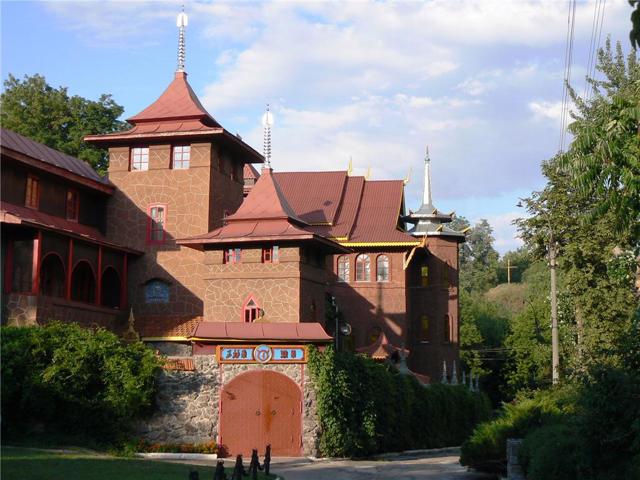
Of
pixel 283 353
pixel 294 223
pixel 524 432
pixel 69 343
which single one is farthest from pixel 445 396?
pixel 69 343

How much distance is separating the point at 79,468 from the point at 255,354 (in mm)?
10060

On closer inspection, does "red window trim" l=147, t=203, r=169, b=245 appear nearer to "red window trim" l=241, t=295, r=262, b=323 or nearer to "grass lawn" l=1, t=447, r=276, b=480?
"red window trim" l=241, t=295, r=262, b=323

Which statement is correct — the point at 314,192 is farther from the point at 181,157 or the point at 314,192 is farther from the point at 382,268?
the point at 181,157

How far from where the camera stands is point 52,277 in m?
35.0

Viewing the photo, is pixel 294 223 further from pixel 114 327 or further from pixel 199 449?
pixel 199 449

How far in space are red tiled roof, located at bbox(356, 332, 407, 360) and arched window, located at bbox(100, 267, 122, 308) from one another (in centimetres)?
1257

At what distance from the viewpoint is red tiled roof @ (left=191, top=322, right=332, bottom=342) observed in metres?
29.6

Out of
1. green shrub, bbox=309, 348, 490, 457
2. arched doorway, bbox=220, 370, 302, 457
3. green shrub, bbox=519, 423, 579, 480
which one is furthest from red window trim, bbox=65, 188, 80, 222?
green shrub, bbox=519, 423, 579, 480

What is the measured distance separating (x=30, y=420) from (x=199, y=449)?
16.5 ft

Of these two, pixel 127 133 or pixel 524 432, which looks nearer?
pixel 524 432

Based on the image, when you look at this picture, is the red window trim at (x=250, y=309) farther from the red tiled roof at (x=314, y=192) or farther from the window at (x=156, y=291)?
the red tiled roof at (x=314, y=192)

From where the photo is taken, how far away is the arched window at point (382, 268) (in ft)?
162

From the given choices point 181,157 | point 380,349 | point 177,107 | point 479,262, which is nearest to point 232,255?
point 181,157

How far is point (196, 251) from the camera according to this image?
1524 inches
